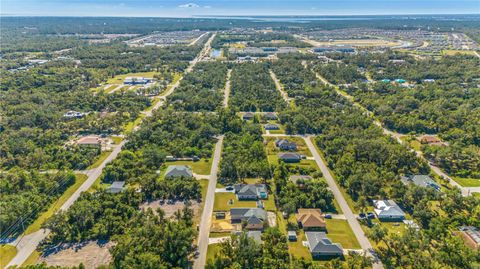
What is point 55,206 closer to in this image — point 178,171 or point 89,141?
point 178,171

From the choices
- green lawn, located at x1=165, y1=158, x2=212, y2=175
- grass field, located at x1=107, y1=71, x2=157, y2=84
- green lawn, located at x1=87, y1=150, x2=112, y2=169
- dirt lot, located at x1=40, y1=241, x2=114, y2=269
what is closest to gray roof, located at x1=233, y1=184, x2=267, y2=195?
green lawn, located at x1=165, y1=158, x2=212, y2=175

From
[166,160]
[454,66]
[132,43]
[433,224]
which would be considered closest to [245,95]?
[166,160]

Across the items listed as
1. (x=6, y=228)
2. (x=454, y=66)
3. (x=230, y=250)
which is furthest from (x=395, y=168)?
(x=454, y=66)

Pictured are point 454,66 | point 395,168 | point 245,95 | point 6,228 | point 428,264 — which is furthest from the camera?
point 454,66

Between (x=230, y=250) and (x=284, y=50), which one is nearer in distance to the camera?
(x=230, y=250)

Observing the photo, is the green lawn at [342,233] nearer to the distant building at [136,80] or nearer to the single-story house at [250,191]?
the single-story house at [250,191]

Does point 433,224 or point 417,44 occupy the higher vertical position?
point 417,44

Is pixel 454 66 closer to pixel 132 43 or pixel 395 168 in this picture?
pixel 395 168

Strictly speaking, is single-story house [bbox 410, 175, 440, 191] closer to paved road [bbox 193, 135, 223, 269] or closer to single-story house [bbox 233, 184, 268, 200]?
single-story house [bbox 233, 184, 268, 200]

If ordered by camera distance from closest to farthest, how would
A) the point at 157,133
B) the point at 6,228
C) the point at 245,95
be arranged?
the point at 6,228 → the point at 157,133 → the point at 245,95
